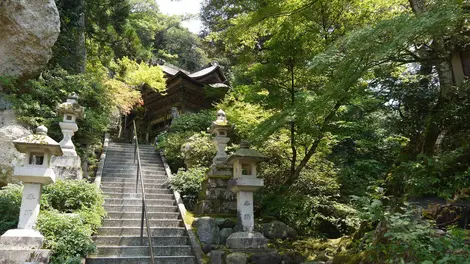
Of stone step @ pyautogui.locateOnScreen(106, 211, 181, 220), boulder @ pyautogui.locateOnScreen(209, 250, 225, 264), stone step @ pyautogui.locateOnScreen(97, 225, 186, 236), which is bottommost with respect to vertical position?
boulder @ pyautogui.locateOnScreen(209, 250, 225, 264)

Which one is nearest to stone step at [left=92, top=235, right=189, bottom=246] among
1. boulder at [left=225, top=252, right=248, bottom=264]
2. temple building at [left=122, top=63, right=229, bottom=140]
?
boulder at [left=225, top=252, right=248, bottom=264]

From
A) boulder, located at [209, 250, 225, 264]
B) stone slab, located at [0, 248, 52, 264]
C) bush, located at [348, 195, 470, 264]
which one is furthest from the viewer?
boulder, located at [209, 250, 225, 264]

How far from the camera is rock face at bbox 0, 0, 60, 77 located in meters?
10.6

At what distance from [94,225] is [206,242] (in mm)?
2298

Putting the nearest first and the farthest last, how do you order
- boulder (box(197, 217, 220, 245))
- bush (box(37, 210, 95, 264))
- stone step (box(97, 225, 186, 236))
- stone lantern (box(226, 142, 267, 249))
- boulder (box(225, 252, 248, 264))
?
bush (box(37, 210, 95, 264))
boulder (box(225, 252, 248, 264))
stone lantern (box(226, 142, 267, 249))
boulder (box(197, 217, 220, 245))
stone step (box(97, 225, 186, 236))

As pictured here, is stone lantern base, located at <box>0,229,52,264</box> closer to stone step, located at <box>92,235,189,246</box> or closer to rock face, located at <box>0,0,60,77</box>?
stone step, located at <box>92,235,189,246</box>

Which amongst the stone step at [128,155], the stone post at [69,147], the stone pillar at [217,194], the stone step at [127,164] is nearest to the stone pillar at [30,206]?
the stone post at [69,147]

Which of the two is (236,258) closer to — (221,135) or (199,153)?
(221,135)

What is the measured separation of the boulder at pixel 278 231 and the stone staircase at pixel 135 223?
1773 millimetres

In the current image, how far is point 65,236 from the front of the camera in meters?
5.82

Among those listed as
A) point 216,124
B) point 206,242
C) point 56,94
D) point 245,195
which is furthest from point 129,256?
point 56,94

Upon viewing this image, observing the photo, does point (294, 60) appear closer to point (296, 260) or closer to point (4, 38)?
point (296, 260)

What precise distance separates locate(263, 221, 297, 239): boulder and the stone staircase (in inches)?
69.8

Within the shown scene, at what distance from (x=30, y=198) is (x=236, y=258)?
3802mm
